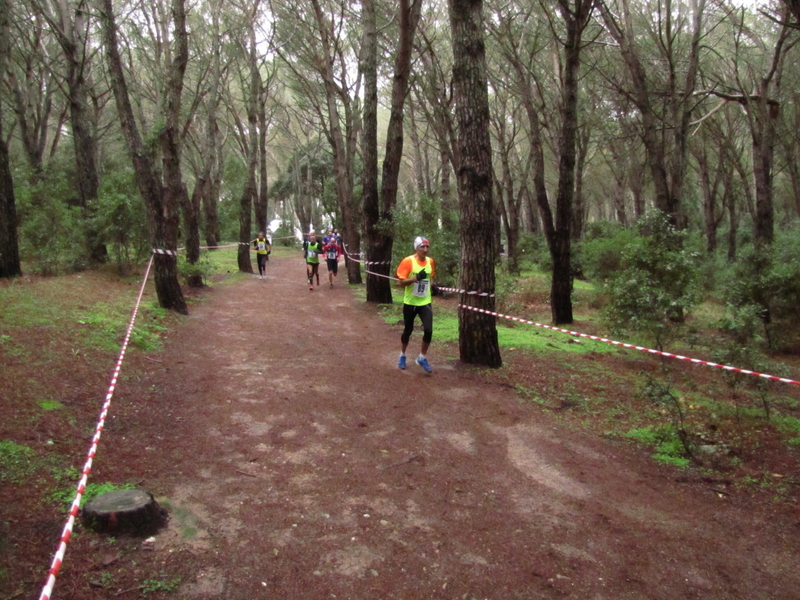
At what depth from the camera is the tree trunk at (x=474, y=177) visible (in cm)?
786

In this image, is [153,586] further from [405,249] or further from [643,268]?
[405,249]

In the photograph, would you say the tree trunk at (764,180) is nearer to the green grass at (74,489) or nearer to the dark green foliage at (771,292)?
the dark green foliage at (771,292)

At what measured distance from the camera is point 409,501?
4.46m

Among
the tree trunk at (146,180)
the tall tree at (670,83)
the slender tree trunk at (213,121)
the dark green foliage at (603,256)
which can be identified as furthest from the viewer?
the slender tree trunk at (213,121)

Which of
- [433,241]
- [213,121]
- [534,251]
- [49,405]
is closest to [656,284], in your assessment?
[433,241]

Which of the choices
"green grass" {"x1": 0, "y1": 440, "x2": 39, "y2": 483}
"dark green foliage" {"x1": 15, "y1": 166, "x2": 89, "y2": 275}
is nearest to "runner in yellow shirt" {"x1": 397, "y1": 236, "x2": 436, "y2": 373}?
"green grass" {"x1": 0, "y1": 440, "x2": 39, "y2": 483}

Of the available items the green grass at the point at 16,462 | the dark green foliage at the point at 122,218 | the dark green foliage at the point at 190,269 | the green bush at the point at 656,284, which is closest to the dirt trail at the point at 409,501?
the green grass at the point at 16,462

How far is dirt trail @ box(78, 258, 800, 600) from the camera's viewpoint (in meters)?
3.52

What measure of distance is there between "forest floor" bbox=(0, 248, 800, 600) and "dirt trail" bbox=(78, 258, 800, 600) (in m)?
0.02

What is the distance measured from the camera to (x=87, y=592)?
311 centimetres

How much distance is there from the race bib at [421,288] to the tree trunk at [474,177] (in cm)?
57

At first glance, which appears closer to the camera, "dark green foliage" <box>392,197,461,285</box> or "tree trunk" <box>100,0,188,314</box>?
"tree trunk" <box>100,0,188,314</box>

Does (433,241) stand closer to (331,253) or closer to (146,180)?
(331,253)

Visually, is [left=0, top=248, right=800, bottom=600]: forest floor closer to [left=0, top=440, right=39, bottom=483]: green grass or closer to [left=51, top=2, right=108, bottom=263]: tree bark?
[left=0, top=440, right=39, bottom=483]: green grass
